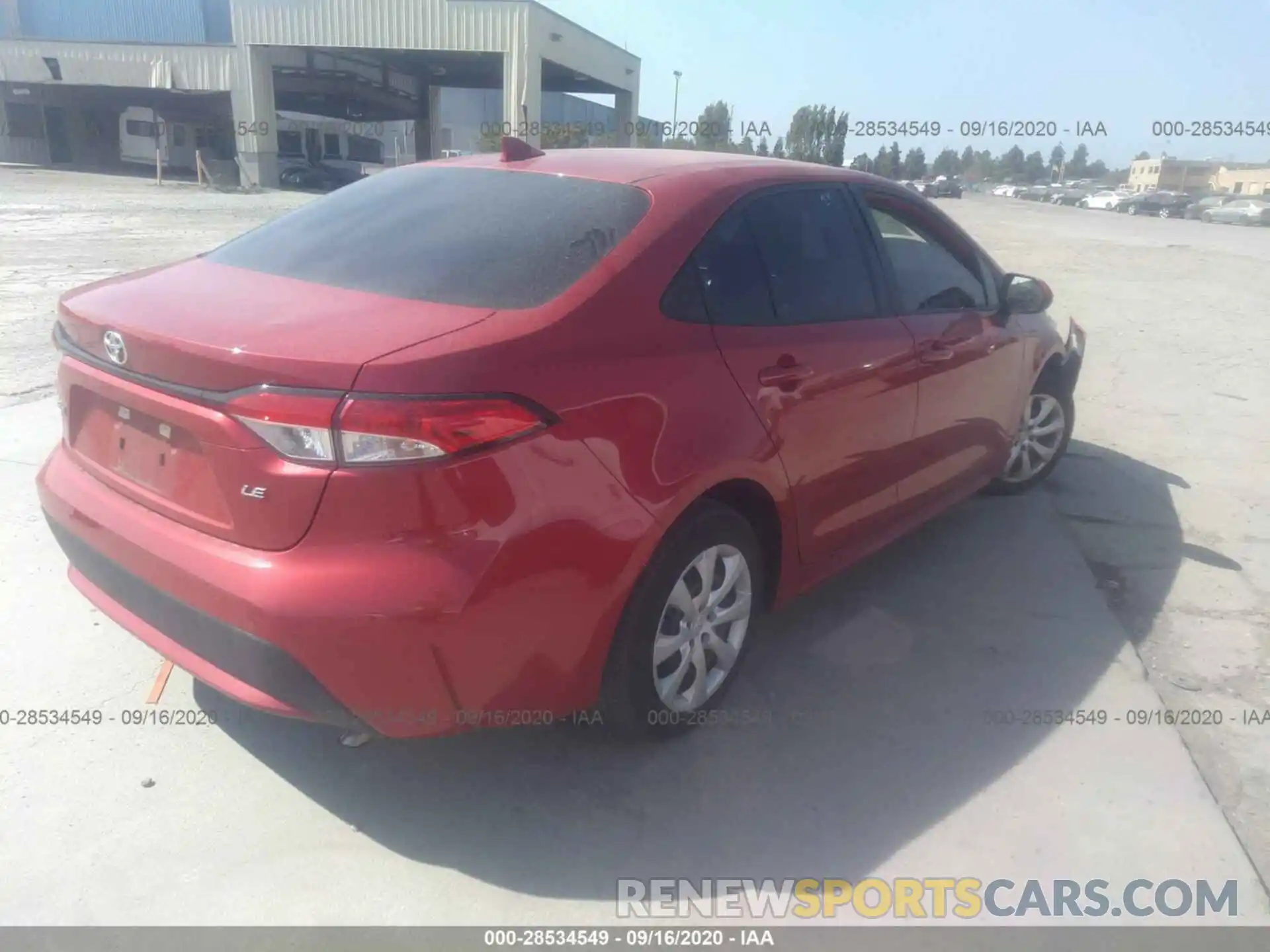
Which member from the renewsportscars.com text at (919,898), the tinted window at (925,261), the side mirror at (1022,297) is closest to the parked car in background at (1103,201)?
the side mirror at (1022,297)

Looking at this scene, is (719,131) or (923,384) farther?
(719,131)

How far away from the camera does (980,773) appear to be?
Answer: 2.87 m

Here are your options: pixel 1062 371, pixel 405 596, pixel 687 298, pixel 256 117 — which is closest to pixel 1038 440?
pixel 1062 371

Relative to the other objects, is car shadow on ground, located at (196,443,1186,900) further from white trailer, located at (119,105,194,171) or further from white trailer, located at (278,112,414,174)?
white trailer, located at (119,105,194,171)

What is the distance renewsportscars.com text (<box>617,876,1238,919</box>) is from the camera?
237 centimetres

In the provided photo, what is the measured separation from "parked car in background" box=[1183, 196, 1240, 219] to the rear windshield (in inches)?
1802

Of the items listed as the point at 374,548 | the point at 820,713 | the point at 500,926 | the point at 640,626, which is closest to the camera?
the point at 374,548

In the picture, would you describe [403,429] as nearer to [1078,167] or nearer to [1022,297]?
[1022,297]

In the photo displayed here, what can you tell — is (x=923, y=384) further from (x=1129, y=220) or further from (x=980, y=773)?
(x=1129, y=220)

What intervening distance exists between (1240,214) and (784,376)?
143 feet

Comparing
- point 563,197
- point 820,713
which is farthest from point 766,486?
point 563,197

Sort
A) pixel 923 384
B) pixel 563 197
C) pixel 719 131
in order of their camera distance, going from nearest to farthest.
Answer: pixel 563 197 → pixel 923 384 → pixel 719 131

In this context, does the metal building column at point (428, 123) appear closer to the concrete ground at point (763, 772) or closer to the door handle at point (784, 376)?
the concrete ground at point (763, 772)

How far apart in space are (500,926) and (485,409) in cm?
123
